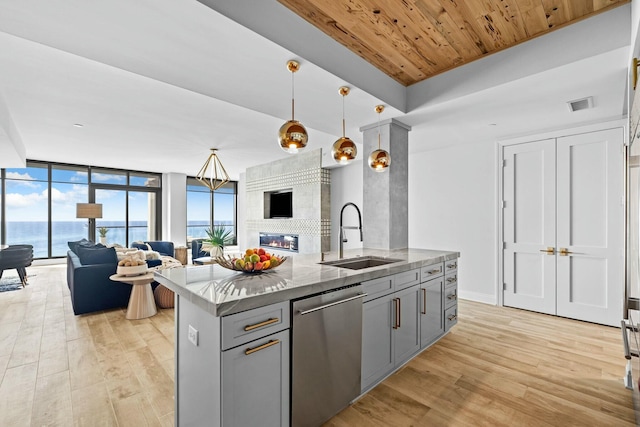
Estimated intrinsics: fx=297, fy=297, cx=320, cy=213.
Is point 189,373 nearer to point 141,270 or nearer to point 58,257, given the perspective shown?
point 141,270

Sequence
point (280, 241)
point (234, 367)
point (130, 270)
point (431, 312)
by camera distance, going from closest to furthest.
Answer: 1. point (234, 367)
2. point (431, 312)
3. point (130, 270)
4. point (280, 241)

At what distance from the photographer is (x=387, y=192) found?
11.2ft

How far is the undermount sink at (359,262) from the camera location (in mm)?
2606

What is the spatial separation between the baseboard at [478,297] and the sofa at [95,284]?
488 centimetres

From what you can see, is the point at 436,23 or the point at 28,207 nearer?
the point at 436,23

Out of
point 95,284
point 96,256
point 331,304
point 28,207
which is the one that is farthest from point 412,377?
point 28,207

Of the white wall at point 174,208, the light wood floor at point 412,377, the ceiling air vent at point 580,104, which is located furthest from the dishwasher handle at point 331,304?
the white wall at point 174,208

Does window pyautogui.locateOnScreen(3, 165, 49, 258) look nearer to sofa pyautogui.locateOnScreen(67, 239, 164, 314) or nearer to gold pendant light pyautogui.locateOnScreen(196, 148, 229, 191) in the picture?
gold pendant light pyautogui.locateOnScreen(196, 148, 229, 191)

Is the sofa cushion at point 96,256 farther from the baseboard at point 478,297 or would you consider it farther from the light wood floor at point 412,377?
the baseboard at point 478,297

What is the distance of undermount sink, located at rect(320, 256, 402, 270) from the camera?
2.61m

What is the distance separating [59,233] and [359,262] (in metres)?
8.75

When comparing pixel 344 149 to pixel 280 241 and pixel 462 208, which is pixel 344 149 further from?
pixel 280 241

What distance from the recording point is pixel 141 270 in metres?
3.70

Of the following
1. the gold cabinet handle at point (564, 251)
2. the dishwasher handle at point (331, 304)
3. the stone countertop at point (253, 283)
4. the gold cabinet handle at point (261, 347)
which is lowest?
the gold cabinet handle at point (261, 347)
